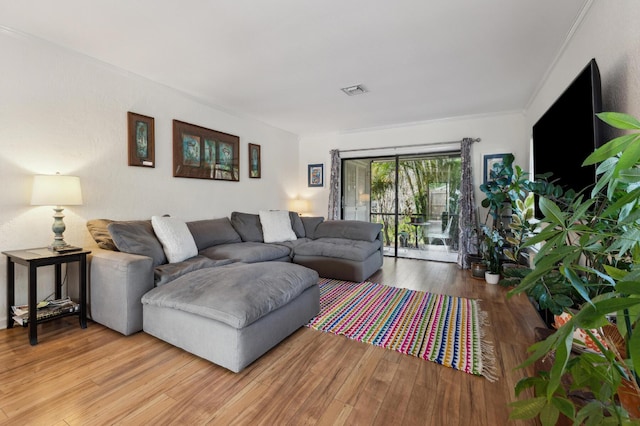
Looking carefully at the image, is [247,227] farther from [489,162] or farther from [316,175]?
[489,162]

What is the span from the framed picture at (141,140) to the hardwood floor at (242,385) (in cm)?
183

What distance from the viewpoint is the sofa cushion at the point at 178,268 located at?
2434mm

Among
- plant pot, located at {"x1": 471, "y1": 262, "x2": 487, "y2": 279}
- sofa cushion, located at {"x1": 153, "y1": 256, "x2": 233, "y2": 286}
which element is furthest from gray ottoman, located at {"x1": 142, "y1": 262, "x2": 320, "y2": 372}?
plant pot, located at {"x1": 471, "y1": 262, "x2": 487, "y2": 279}

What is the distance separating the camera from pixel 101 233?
2.70 metres

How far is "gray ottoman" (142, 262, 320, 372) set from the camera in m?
1.82

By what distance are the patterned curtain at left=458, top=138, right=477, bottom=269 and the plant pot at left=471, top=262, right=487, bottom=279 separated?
0.59m

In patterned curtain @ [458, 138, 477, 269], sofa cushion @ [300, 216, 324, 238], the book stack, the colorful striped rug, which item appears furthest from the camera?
sofa cushion @ [300, 216, 324, 238]

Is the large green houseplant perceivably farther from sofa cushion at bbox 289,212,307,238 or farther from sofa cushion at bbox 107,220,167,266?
sofa cushion at bbox 289,212,307,238

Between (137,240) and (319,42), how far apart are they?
2.39 m

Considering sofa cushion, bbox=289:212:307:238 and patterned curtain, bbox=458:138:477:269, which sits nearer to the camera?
patterned curtain, bbox=458:138:477:269

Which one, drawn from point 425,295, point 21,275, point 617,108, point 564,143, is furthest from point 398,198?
point 21,275

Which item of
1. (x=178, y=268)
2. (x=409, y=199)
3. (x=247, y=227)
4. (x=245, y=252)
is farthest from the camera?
(x=409, y=199)

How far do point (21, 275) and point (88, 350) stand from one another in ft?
3.55

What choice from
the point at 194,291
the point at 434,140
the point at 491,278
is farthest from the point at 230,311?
the point at 434,140
